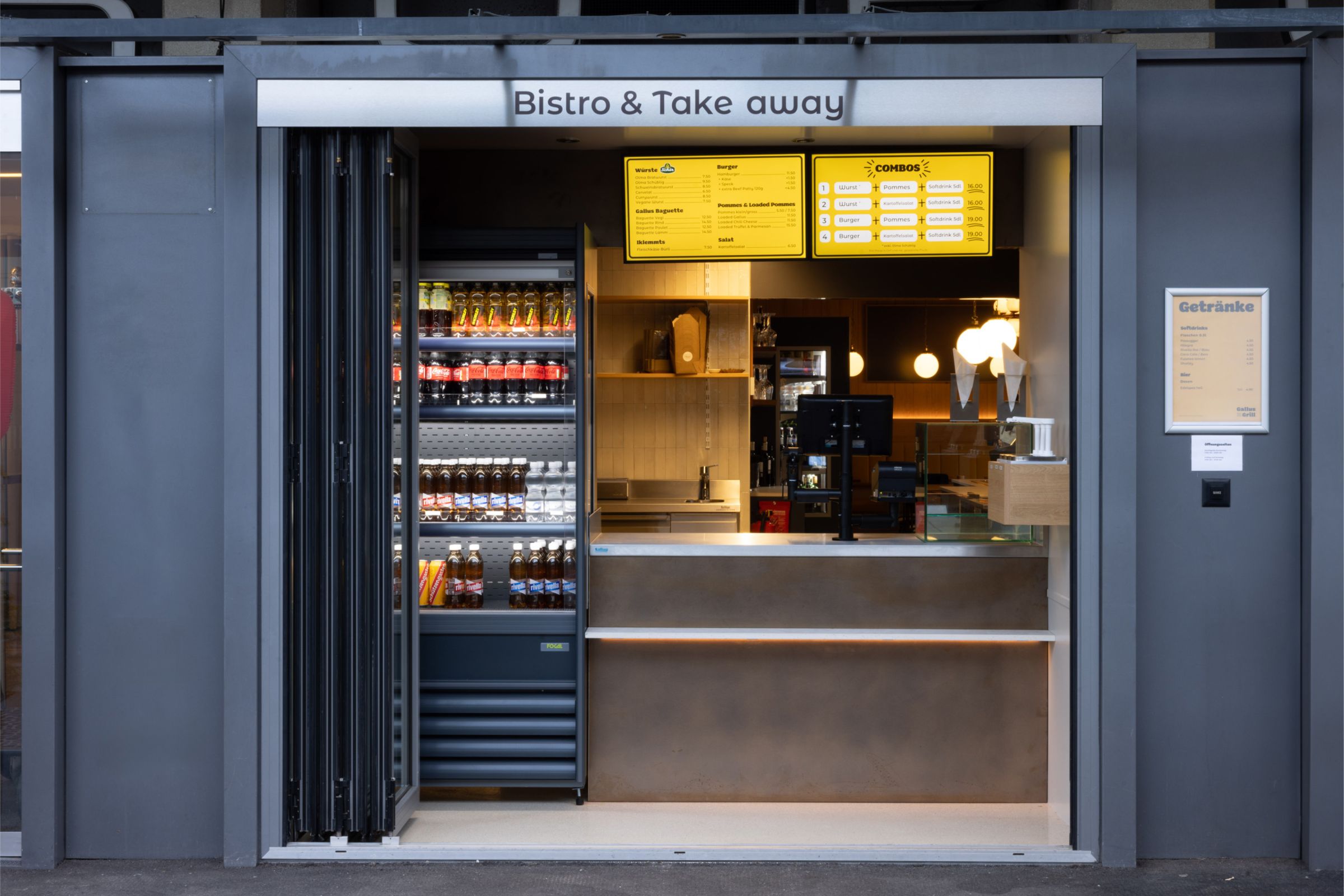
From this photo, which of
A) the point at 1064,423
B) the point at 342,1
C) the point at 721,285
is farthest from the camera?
the point at 721,285

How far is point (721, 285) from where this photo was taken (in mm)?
7422

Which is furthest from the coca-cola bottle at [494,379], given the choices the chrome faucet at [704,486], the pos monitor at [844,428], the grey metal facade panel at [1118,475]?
the chrome faucet at [704,486]

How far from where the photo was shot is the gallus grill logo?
4480 millimetres

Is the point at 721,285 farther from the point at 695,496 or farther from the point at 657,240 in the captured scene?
the point at 657,240

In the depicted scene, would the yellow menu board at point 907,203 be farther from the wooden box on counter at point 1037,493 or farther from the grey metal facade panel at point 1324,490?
the grey metal facade panel at point 1324,490

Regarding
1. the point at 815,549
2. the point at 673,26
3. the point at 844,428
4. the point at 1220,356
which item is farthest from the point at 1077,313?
the point at 673,26

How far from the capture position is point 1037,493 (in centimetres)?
393

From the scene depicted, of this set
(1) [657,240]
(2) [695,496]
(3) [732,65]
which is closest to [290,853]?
(1) [657,240]

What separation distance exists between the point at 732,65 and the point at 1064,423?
1.79 metres

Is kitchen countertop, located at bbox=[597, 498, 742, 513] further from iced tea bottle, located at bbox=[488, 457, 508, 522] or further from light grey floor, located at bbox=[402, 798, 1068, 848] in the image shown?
light grey floor, located at bbox=[402, 798, 1068, 848]

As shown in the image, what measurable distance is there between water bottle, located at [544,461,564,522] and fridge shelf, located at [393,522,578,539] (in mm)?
54

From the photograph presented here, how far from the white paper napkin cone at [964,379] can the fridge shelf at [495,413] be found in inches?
64.8

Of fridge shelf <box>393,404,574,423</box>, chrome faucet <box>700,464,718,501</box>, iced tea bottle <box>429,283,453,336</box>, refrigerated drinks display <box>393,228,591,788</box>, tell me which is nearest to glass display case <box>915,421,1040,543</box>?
refrigerated drinks display <box>393,228,591,788</box>

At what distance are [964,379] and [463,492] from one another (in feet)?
7.19
